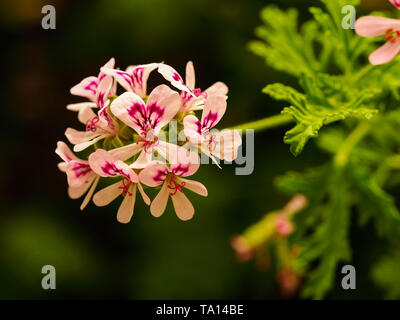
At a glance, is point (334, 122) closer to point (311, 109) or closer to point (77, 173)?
point (311, 109)

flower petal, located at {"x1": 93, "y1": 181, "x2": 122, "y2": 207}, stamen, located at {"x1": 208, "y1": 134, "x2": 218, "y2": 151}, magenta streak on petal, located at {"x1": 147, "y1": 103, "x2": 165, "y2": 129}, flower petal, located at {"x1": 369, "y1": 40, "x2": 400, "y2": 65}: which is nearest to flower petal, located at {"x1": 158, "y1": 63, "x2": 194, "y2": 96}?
magenta streak on petal, located at {"x1": 147, "y1": 103, "x2": 165, "y2": 129}

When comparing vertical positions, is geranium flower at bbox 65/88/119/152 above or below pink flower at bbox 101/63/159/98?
below

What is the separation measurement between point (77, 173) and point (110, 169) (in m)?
0.22

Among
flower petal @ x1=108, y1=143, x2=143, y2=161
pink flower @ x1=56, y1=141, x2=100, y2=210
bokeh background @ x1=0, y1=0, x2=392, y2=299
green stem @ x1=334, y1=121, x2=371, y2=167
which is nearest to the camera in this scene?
flower petal @ x1=108, y1=143, x2=143, y2=161

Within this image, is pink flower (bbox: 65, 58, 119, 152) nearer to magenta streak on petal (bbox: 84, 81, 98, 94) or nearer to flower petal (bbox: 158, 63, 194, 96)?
magenta streak on petal (bbox: 84, 81, 98, 94)

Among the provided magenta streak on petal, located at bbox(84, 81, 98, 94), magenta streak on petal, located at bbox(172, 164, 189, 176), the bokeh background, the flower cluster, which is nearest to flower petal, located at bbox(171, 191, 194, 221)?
the flower cluster

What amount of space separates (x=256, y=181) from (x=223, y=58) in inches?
43.9

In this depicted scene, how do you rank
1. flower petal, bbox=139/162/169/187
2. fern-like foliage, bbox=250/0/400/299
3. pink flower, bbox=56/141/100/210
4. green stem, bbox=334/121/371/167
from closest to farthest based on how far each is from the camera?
flower petal, bbox=139/162/169/187
pink flower, bbox=56/141/100/210
fern-like foliage, bbox=250/0/400/299
green stem, bbox=334/121/371/167

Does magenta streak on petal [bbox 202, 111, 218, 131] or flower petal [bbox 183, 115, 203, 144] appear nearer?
flower petal [bbox 183, 115, 203, 144]

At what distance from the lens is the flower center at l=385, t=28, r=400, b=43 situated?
1.96 m

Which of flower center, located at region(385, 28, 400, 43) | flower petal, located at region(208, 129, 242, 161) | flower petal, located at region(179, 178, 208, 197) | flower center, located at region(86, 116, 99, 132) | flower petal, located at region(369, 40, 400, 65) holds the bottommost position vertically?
flower petal, located at region(179, 178, 208, 197)

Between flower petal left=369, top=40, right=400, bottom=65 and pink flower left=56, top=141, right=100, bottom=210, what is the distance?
1.22 metres

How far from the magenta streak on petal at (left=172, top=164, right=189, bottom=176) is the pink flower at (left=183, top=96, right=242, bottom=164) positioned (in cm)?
9
